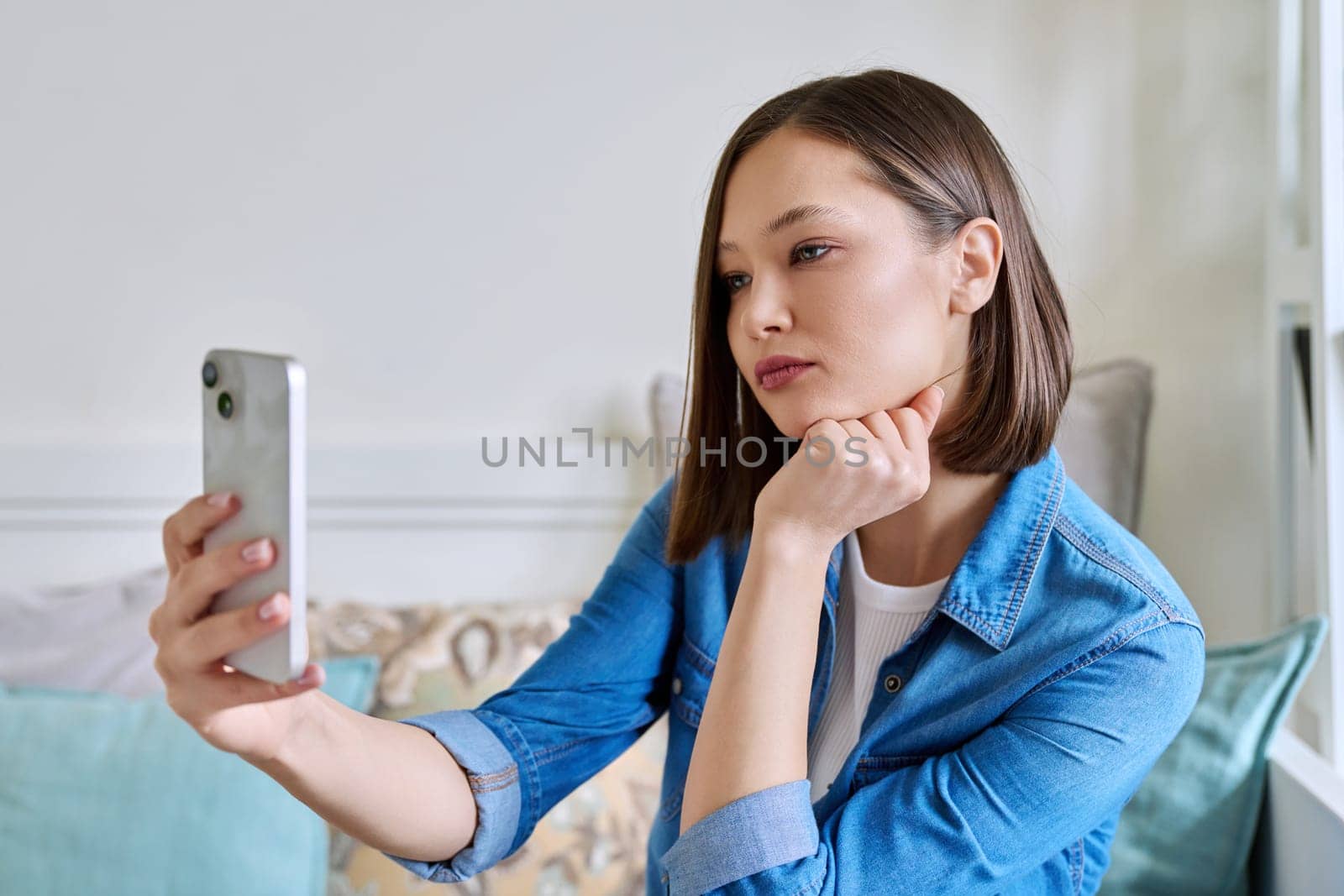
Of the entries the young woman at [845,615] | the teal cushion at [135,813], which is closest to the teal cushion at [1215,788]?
the young woman at [845,615]

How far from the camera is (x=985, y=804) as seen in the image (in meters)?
0.77

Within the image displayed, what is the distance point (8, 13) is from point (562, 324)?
1.01 m

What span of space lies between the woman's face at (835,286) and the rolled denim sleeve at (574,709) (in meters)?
0.24

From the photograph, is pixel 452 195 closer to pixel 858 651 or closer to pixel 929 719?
pixel 858 651

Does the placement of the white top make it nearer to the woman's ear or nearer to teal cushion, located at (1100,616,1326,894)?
the woman's ear

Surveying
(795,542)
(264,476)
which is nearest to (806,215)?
(795,542)

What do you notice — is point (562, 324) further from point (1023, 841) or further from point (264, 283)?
point (1023, 841)

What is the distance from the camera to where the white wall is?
169 cm

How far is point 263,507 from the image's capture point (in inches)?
23.2

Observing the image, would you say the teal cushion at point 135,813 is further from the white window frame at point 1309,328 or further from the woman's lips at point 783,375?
the white window frame at point 1309,328

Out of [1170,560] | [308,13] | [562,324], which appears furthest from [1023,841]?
[308,13]

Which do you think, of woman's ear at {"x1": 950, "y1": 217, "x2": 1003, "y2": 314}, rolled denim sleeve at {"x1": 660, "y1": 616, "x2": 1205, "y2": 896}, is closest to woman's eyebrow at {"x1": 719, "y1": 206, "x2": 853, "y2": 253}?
woman's ear at {"x1": 950, "y1": 217, "x2": 1003, "y2": 314}

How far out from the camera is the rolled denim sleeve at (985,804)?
0.75 m

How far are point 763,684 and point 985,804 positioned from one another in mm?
177
